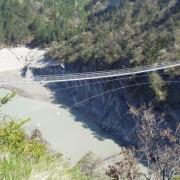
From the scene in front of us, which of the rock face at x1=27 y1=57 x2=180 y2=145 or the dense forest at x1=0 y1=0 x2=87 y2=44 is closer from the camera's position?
the rock face at x1=27 y1=57 x2=180 y2=145

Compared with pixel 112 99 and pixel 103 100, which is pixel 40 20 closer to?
pixel 103 100

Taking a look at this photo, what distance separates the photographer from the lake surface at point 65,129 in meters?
19.4

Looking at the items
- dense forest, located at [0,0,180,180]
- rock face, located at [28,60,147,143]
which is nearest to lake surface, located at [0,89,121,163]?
rock face, located at [28,60,147,143]

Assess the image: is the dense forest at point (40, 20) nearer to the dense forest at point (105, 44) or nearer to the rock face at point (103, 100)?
the dense forest at point (105, 44)

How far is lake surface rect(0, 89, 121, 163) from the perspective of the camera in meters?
19.4

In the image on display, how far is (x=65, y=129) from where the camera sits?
2231 centimetres

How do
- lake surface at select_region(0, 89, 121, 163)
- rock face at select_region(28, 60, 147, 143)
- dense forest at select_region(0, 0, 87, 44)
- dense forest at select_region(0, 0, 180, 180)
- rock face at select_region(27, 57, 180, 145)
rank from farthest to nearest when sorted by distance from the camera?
dense forest at select_region(0, 0, 87, 44) < rock face at select_region(28, 60, 147, 143) < rock face at select_region(27, 57, 180, 145) < lake surface at select_region(0, 89, 121, 163) < dense forest at select_region(0, 0, 180, 180)

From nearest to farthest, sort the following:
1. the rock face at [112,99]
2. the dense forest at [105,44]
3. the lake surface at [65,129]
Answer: the dense forest at [105,44], the lake surface at [65,129], the rock face at [112,99]

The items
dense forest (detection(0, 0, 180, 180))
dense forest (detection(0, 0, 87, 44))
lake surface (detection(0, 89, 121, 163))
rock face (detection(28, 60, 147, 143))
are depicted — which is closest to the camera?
dense forest (detection(0, 0, 180, 180))

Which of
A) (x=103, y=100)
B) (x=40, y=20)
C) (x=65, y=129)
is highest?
(x=40, y=20)

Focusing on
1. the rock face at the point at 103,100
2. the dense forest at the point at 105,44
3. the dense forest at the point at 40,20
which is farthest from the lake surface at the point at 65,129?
the dense forest at the point at 40,20

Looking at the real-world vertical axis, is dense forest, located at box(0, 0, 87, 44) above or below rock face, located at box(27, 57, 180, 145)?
above

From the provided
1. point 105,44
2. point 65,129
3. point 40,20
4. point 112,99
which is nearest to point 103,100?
point 112,99

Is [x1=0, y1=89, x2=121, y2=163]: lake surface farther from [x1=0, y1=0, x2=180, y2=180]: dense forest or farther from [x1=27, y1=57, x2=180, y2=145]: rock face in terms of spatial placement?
[x1=0, y1=0, x2=180, y2=180]: dense forest
